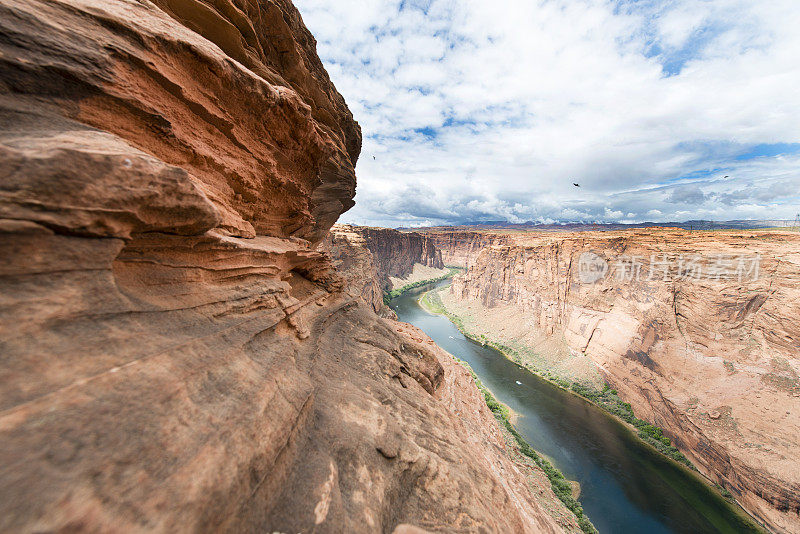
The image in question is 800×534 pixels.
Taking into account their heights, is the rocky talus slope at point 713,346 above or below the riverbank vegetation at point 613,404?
Result: above

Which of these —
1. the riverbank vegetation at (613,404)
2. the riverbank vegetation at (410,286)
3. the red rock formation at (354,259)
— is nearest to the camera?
the riverbank vegetation at (613,404)

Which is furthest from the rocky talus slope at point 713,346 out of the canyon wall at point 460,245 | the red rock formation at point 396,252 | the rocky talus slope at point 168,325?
the canyon wall at point 460,245

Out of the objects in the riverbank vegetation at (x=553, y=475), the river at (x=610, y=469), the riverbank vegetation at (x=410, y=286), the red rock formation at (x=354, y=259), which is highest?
the red rock formation at (x=354, y=259)

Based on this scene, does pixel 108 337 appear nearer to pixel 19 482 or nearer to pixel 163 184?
pixel 19 482

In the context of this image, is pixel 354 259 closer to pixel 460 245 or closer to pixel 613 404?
pixel 613 404

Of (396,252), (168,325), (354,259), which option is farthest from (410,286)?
(168,325)

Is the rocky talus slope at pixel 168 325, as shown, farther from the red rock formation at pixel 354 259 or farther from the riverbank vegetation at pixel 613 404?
the red rock formation at pixel 354 259

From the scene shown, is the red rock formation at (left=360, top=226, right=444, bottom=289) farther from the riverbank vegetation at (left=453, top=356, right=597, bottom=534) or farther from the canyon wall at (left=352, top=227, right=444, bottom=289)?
the riverbank vegetation at (left=453, top=356, right=597, bottom=534)
